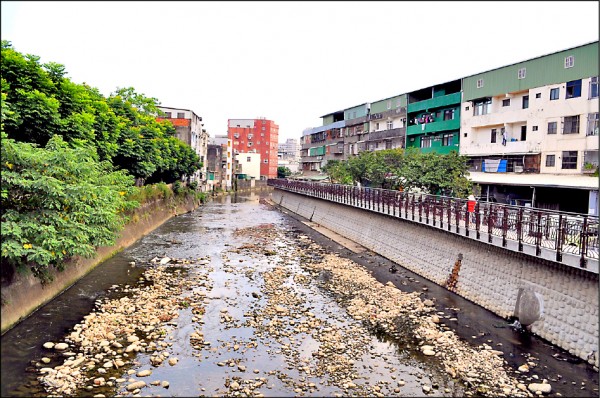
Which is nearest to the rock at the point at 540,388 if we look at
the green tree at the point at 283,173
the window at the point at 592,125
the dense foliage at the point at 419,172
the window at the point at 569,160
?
the dense foliage at the point at 419,172

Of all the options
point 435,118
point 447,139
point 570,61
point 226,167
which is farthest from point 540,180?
point 226,167

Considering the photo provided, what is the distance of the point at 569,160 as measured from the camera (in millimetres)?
28891

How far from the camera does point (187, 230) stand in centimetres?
3741

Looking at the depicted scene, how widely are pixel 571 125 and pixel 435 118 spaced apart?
52.1 feet

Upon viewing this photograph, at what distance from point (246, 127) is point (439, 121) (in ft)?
279

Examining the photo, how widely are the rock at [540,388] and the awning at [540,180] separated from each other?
19753 mm

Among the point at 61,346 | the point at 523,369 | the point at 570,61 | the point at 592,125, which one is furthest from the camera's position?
the point at 570,61

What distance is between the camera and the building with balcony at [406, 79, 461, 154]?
4031cm

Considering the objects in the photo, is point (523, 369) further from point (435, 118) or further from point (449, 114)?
point (435, 118)

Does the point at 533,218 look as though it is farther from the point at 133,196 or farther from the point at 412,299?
the point at 133,196

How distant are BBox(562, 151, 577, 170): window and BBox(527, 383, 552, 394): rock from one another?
72.4 feet

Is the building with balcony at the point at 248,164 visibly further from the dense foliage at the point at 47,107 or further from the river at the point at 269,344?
the river at the point at 269,344

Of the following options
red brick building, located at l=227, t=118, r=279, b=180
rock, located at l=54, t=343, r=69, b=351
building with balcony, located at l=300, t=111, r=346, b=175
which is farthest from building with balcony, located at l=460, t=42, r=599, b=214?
red brick building, located at l=227, t=118, r=279, b=180

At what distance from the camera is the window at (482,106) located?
118 feet
